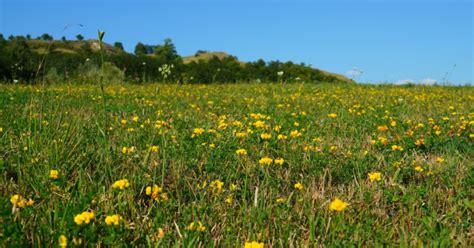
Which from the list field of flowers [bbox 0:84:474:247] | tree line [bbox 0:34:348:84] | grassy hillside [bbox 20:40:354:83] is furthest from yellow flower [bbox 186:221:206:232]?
tree line [bbox 0:34:348:84]

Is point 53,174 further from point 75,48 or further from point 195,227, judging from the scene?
point 75,48

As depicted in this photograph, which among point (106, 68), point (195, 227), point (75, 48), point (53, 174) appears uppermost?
point (75, 48)

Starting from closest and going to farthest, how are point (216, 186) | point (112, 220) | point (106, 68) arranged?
point (112, 220), point (216, 186), point (106, 68)

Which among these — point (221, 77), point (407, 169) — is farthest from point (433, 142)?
point (221, 77)

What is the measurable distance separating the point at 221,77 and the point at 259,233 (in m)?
25.8

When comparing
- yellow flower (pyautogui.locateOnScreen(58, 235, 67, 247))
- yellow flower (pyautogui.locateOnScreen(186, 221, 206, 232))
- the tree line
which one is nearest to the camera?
yellow flower (pyautogui.locateOnScreen(58, 235, 67, 247))

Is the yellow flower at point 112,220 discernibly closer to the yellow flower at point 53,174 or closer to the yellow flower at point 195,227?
the yellow flower at point 195,227

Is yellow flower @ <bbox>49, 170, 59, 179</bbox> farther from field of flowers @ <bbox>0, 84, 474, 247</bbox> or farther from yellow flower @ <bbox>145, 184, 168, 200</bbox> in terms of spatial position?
yellow flower @ <bbox>145, 184, 168, 200</bbox>

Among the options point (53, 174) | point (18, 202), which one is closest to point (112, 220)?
point (18, 202)

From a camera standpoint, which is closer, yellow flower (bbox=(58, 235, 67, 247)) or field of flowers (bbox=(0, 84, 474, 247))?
yellow flower (bbox=(58, 235, 67, 247))

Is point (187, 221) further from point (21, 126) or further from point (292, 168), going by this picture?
point (21, 126)

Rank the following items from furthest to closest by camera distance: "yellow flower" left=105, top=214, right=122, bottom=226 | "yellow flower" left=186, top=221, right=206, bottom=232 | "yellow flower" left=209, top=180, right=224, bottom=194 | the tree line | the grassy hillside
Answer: the tree line, the grassy hillside, "yellow flower" left=209, top=180, right=224, bottom=194, "yellow flower" left=186, top=221, right=206, bottom=232, "yellow flower" left=105, top=214, right=122, bottom=226

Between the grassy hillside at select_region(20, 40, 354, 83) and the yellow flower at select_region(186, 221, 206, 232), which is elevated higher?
the grassy hillside at select_region(20, 40, 354, 83)

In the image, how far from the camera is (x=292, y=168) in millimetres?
3418
